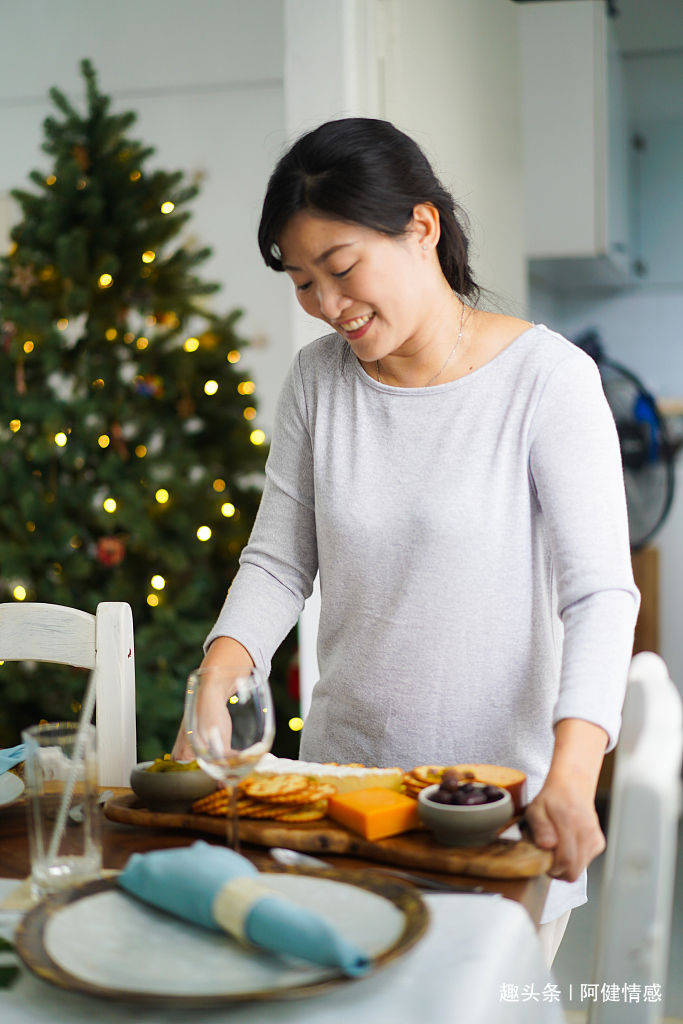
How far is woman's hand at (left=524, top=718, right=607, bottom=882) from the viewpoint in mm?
895

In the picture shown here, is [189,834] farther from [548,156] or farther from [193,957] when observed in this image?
[548,156]

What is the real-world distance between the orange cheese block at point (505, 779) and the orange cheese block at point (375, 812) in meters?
0.07

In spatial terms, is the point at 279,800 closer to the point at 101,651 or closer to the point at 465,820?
the point at 465,820

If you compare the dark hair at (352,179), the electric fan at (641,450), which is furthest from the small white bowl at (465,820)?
the electric fan at (641,450)

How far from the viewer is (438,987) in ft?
2.20

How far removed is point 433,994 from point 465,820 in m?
0.21

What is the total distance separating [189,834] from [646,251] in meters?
4.06

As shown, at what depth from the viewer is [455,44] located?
250 cm

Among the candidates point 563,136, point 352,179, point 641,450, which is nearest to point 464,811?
point 352,179

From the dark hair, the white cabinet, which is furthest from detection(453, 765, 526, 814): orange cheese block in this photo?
the white cabinet

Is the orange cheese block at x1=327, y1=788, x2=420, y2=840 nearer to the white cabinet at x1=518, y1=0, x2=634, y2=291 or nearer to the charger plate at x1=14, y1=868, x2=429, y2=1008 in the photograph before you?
the charger plate at x1=14, y1=868, x2=429, y2=1008

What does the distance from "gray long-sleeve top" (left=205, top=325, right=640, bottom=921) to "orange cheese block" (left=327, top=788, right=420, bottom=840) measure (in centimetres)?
27

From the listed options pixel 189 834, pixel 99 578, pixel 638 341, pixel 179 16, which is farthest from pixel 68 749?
pixel 638 341

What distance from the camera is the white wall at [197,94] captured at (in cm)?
373
